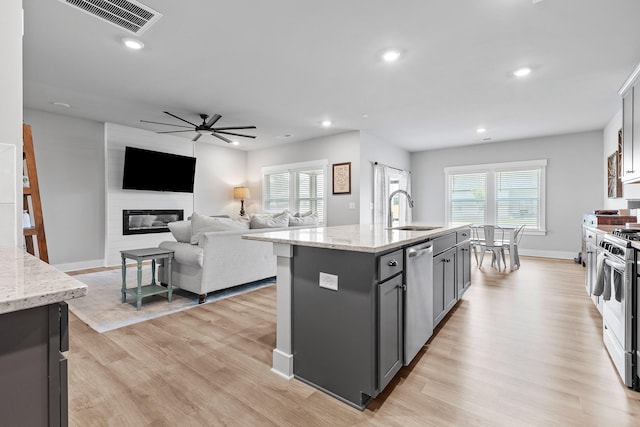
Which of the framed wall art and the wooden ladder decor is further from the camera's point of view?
the framed wall art

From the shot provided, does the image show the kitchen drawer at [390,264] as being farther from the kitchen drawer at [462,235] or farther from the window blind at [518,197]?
the window blind at [518,197]

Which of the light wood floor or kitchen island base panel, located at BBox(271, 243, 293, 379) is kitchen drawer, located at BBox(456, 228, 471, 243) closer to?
the light wood floor

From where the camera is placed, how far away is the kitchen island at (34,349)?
64 cm

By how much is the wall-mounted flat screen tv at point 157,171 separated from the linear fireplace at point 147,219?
48 cm

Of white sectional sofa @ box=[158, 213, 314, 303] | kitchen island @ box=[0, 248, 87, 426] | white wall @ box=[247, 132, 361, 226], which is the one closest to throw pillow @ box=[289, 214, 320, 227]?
white sectional sofa @ box=[158, 213, 314, 303]

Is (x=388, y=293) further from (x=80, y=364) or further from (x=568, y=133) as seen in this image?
(x=568, y=133)

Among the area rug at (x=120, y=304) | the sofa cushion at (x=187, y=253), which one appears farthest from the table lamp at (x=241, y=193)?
the sofa cushion at (x=187, y=253)

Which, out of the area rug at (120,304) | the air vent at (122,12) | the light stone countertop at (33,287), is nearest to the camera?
the light stone countertop at (33,287)

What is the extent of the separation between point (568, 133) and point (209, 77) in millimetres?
6903

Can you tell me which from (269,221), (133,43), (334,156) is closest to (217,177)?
(334,156)

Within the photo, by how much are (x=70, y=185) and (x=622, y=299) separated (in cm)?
712

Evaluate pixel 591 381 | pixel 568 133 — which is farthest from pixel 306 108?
pixel 568 133

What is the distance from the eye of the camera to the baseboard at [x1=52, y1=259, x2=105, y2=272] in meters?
5.20

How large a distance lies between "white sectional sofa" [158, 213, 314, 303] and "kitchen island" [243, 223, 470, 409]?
1.69 m
